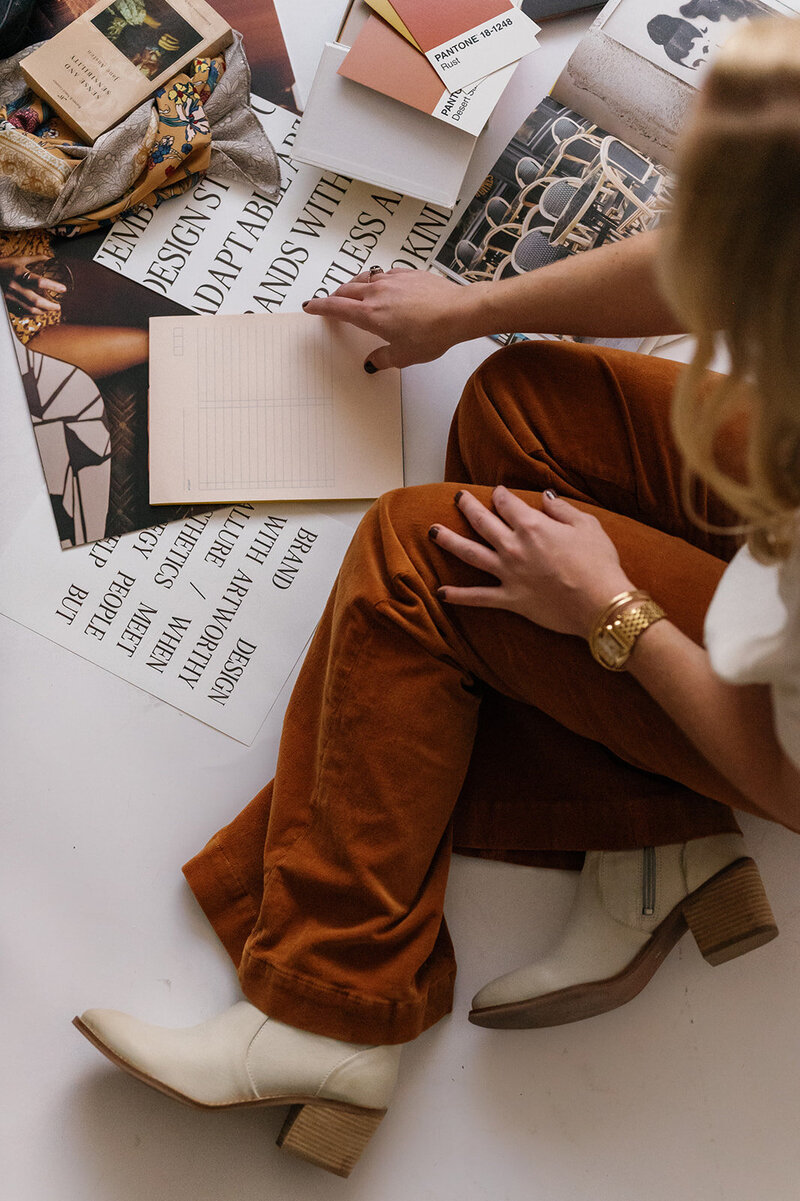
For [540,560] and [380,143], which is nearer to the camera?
[540,560]

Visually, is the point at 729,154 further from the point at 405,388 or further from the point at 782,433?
the point at 405,388

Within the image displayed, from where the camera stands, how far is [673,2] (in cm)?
91

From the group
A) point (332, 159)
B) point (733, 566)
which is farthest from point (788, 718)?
point (332, 159)

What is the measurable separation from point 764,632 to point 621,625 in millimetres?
147

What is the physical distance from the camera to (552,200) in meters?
0.92

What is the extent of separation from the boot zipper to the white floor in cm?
8

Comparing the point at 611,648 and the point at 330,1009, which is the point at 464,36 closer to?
the point at 611,648

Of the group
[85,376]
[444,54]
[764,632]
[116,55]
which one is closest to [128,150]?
[116,55]

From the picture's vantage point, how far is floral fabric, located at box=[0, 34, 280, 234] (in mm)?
906

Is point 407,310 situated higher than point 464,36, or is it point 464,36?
point 464,36

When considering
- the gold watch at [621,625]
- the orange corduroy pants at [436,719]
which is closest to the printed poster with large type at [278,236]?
the orange corduroy pants at [436,719]

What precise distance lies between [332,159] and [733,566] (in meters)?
0.65

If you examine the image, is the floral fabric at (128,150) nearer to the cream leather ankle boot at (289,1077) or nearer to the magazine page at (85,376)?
the magazine page at (85,376)

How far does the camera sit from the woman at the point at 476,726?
668mm
